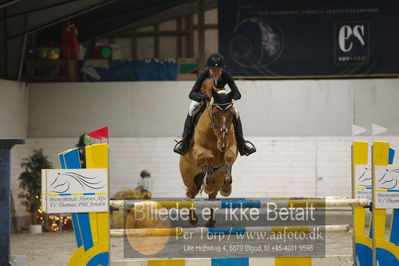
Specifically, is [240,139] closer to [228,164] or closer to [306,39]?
[228,164]

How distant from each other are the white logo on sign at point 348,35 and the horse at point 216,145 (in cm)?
522

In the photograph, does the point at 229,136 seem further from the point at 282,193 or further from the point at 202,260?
the point at 282,193

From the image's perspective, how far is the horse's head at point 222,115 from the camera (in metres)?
5.23

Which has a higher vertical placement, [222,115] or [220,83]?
[220,83]

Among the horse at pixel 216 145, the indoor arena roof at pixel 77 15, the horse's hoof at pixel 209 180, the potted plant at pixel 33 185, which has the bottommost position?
the potted plant at pixel 33 185

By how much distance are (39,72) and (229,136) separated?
6256mm

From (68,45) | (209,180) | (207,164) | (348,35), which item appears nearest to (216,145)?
(207,164)

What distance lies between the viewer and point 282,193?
10477 millimetres

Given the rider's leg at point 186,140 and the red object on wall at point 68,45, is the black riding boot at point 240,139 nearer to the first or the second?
the rider's leg at point 186,140

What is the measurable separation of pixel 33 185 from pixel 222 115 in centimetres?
527

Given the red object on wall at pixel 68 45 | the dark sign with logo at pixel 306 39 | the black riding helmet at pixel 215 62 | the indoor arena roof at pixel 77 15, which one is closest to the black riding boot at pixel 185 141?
the black riding helmet at pixel 215 62

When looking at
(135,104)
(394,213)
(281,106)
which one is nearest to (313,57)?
(281,106)

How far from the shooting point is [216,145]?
5.49 m

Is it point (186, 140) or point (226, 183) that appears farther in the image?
point (186, 140)
